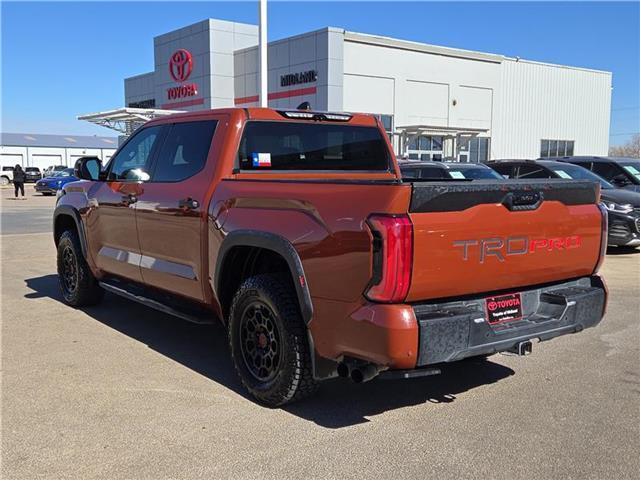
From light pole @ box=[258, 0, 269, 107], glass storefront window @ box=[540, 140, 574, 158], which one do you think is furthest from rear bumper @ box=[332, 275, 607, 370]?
glass storefront window @ box=[540, 140, 574, 158]

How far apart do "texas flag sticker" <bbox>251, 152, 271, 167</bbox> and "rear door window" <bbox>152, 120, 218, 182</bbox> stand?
0.37m

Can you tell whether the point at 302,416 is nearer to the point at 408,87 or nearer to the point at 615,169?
the point at 615,169

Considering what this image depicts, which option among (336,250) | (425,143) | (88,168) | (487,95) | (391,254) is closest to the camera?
(391,254)

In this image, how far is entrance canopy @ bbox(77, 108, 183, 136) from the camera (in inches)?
1153

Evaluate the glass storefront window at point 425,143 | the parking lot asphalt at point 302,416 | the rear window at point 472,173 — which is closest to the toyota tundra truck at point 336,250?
the parking lot asphalt at point 302,416

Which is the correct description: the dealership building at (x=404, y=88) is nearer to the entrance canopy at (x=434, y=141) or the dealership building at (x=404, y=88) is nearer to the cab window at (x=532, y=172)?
the entrance canopy at (x=434, y=141)

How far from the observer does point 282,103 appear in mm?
31031

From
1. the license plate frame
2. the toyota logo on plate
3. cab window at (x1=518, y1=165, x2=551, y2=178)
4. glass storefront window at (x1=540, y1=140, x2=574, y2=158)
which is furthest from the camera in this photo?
glass storefront window at (x1=540, y1=140, x2=574, y2=158)

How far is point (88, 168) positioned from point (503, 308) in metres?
4.57

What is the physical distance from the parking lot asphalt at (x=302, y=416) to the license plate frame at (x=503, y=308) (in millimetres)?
689

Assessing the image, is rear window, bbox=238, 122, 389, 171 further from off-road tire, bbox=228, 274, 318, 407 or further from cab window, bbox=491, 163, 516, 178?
cab window, bbox=491, 163, 516, 178

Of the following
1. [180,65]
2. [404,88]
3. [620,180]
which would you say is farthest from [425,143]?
[620,180]

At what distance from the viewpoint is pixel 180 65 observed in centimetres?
3609

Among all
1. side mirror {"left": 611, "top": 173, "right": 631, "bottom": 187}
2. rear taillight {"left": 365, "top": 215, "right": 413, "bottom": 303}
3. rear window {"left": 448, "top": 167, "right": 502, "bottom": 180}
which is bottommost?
rear taillight {"left": 365, "top": 215, "right": 413, "bottom": 303}
